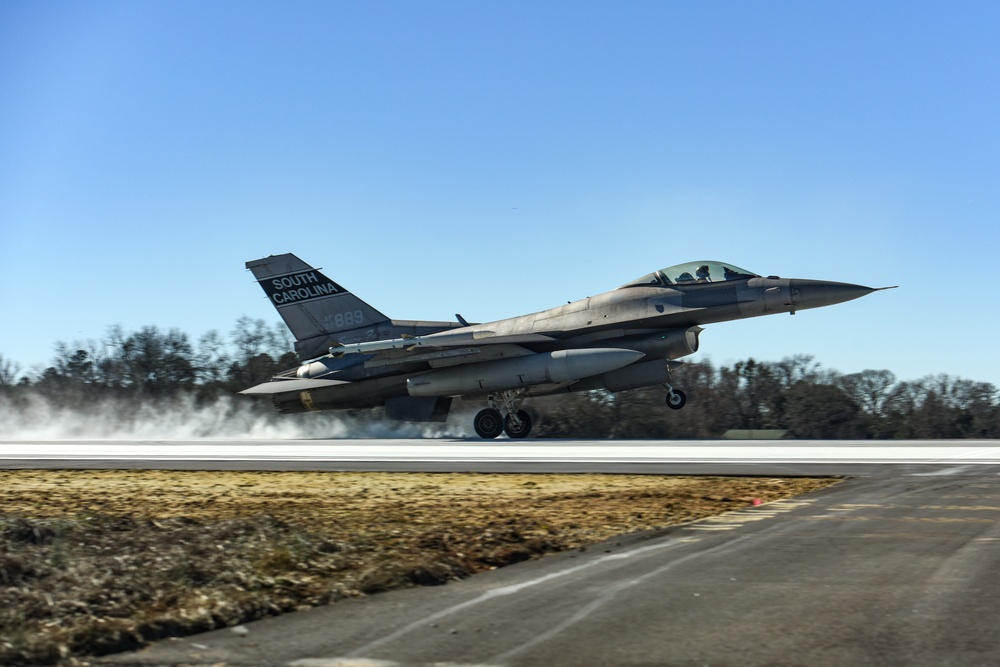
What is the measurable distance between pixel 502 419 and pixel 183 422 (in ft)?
44.6

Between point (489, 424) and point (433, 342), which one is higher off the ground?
point (433, 342)

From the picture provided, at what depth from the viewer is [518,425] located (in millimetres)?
26469

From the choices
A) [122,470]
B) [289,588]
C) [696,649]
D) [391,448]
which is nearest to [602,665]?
[696,649]

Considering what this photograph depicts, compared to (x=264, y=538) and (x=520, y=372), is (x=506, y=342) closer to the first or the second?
(x=520, y=372)

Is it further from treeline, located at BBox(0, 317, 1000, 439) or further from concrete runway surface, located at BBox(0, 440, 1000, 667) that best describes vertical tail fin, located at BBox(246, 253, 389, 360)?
concrete runway surface, located at BBox(0, 440, 1000, 667)

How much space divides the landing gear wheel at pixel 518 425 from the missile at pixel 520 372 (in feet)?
4.12

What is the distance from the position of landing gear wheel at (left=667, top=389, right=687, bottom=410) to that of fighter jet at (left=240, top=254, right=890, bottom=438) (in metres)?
0.03

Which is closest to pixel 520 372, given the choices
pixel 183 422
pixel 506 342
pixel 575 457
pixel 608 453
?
pixel 506 342

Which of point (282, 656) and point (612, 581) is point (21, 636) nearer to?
point (282, 656)

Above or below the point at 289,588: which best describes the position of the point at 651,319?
above

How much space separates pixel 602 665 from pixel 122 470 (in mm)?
13429

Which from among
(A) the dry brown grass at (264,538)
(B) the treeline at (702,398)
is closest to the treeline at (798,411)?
(B) the treeline at (702,398)

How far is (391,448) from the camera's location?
21141mm

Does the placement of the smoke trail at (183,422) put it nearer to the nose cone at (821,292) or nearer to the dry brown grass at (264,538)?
the nose cone at (821,292)
